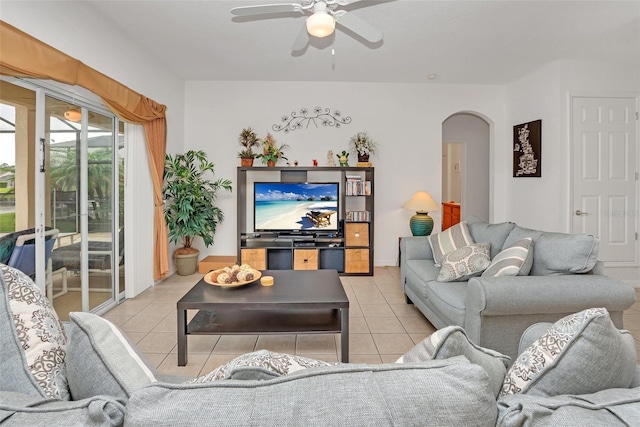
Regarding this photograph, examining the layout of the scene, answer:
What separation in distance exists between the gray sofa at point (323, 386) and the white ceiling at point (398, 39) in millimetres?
2320

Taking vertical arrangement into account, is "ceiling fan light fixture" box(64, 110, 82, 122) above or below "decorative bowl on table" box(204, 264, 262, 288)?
above

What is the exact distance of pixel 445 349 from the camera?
0.78 m

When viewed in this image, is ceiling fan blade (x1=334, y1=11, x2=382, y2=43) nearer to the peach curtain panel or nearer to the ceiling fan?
the ceiling fan

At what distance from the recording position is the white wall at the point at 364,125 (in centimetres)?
545

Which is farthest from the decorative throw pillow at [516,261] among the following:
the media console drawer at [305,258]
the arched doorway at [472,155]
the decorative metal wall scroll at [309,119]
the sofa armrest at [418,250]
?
the arched doorway at [472,155]

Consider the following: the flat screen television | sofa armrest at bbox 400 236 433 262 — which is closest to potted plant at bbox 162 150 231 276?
the flat screen television

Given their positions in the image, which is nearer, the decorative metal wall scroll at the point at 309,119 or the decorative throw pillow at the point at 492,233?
the decorative throw pillow at the point at 492,233

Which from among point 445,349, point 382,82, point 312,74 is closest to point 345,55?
point 312,74

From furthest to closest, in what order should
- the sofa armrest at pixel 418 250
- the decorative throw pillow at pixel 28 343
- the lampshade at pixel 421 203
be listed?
the lampshade at pixel 421 203
the sofa armrest at pixel 418 250
the decorative throw pillow at pixel 28 343

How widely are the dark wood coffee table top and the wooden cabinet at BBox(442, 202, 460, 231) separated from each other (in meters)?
4.93

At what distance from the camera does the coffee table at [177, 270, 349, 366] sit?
2.43 meters

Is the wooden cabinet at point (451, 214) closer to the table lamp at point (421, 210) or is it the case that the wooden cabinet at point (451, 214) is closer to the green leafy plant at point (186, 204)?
the table lamp at point (421, 210)

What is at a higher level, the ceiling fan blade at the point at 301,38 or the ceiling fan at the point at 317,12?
the ceiling fan blade at the point at 301,38

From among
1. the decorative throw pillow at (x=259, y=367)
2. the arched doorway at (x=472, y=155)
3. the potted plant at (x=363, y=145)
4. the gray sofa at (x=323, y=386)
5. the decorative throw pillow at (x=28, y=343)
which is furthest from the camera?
the arched doorway at (x=472, y=155)
